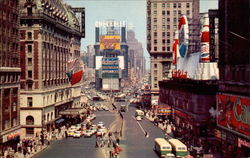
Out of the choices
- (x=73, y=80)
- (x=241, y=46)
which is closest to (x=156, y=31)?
(x=73, y=80)

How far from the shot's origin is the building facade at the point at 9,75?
6212 centimetres

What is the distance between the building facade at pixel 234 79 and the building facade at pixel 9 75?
1355 inches

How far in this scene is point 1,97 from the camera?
201 ft

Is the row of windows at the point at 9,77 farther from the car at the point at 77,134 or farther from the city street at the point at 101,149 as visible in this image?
the car at the point at 77,134

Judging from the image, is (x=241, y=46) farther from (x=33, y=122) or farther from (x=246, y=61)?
(x=33, y=122)

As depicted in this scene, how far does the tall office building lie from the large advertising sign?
93.9m

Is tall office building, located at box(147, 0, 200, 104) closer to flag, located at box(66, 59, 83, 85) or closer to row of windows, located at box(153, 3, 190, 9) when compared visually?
row of windows, located at box(153, 3, 190, 9)

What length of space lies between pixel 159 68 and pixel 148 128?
6302cm

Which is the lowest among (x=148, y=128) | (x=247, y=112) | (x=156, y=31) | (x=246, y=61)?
(x=148, y=128)

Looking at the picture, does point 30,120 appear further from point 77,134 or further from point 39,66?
point 39,66

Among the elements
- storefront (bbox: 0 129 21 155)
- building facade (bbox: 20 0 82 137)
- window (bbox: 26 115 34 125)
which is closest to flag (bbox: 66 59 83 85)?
building facade (bbox: 20 0 82 137)

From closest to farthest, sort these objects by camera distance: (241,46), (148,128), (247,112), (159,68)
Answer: (247,112) < (241,46) < (148,128) < (159,68)

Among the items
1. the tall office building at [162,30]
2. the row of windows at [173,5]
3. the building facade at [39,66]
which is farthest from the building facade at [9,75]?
the row of windows at [173,5]

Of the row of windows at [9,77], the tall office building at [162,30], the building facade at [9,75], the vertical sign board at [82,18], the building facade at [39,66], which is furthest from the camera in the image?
the tall office building at [162,30]
